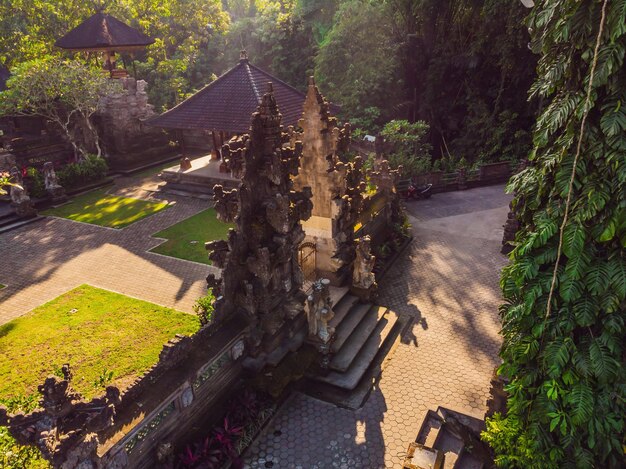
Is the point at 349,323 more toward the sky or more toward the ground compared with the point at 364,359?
more toward the sky

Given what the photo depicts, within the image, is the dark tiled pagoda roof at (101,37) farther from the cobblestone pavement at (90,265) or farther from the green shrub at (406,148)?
the green shrub at (406,148)

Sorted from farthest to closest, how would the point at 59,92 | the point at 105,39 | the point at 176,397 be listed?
the point at 105,39 < the point at 59,92 < the point at 176,397

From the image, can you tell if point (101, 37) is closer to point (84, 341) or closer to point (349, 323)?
point (84, 341)

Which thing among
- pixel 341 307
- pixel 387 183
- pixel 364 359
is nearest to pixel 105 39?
pixel 387 183

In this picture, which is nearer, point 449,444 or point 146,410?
point 146,410

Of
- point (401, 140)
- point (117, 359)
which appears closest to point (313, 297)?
point (117, 359)

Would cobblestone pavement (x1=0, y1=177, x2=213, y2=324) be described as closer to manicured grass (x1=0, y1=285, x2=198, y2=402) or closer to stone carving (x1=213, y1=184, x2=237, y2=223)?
manicured grass (x1=0, y1=285, x2=198, y2=402)

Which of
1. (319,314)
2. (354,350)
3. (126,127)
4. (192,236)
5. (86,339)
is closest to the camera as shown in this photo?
(319,314)
